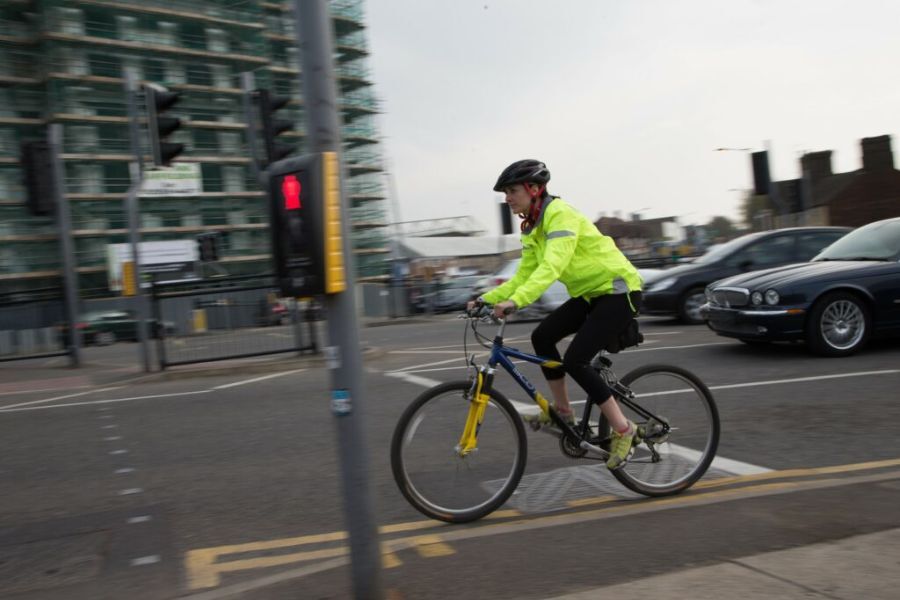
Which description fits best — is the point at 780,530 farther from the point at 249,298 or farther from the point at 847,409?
the point at 249,298

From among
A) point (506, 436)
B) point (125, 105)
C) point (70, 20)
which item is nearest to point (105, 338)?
point (506, 436)

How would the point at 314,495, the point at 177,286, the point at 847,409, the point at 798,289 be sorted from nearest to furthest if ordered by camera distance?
1. the point at 314,495
2. the point at 847,409
3. the point at 798,289
4. the point at 177,286

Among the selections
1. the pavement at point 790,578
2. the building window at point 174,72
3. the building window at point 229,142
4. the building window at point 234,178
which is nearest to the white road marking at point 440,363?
the pavement at point 790,578

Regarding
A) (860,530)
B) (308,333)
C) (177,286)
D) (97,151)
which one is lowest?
(860,530)

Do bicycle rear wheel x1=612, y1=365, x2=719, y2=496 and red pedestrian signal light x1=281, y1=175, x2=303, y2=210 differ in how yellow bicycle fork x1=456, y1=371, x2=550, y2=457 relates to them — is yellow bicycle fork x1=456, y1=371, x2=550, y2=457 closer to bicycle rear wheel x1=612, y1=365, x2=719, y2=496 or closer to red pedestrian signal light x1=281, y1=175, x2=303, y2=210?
bicycle rear wheel x1=612, y1=365, x2=719, y2=496

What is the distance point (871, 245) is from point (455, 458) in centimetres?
751

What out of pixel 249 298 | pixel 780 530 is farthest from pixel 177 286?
pixel 780 530

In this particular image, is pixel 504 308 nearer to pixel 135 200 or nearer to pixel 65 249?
pixel 135 200

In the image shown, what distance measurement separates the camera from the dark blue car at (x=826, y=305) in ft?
29.5

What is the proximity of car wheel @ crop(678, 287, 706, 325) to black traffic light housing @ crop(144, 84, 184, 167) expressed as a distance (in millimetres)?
8260

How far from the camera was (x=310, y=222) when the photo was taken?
2746 mm

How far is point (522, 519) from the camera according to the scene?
416 centimetres

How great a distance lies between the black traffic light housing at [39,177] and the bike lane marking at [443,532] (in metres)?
10.9

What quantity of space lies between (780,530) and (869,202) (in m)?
54.2
